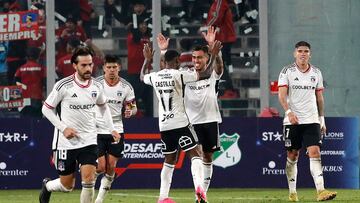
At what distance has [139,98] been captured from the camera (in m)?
28.8

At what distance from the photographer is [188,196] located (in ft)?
72.2

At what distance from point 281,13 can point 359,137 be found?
13.3 feet

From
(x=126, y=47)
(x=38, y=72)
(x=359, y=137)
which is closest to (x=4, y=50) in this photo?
(x=38, y=72)

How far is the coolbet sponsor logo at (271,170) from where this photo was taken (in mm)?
24891

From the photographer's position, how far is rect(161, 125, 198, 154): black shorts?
18.0 metres

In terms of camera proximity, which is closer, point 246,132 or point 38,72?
point 246,132

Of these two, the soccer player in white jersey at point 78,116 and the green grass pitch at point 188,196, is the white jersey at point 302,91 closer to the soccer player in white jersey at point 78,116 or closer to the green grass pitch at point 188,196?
the green grass pitch at point 188,196

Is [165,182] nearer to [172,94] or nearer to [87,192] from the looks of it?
[172,94]

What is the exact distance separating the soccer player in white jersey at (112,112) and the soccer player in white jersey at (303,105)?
2529 millimetres

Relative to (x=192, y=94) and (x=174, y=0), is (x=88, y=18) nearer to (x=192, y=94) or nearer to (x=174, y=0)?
(x=174, y=0)

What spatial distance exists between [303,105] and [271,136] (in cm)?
501

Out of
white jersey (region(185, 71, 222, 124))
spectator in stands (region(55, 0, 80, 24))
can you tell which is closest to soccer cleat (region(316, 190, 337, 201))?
white jersey (region(185, 71, 222, 124))

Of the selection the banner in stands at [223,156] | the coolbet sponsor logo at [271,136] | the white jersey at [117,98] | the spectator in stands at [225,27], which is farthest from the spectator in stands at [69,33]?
the white jersey at [117,98]

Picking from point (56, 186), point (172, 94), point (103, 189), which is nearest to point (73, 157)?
point (56, 186)
